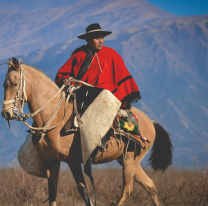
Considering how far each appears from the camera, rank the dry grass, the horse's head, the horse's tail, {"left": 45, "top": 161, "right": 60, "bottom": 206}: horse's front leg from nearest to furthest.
Answer: the horse's head
{"left": 45, "top": 161, "right": 60, "bottom": 206}: horse's front leg
the horse's tail
the dry grass

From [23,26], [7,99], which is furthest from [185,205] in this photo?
[23,26]

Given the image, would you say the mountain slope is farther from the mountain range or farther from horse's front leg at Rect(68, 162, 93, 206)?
horse's front leg at Rect(68, 162, 93, 206)

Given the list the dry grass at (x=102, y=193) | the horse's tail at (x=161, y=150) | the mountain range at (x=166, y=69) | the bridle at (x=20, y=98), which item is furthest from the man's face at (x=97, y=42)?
the mountain range at (x=166, y=69)

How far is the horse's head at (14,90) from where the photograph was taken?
11.6ft

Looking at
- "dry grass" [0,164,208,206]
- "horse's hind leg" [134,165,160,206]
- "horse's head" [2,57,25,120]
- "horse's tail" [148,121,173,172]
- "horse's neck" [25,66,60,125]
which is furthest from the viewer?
"dry grass" [0,164,208,206]

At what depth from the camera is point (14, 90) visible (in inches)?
143

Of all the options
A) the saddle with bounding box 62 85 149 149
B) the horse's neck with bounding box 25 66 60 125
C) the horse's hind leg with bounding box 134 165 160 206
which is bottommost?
the horse's hind leg with bounding box 134 165 160 206

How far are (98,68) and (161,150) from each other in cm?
224

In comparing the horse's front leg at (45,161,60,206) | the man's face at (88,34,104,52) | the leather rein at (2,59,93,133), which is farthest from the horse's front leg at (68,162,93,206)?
the man's face at (88,34,104,52)

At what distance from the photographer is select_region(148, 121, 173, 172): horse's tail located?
18.9 ft

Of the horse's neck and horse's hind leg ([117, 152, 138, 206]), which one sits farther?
horse's hind leg ([117, 152, 138, 206])

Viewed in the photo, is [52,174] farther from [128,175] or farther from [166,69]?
[166,69]

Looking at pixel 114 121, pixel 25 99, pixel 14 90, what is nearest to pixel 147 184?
pixel 114 121

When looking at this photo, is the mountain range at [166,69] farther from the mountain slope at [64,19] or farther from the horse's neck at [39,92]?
the horse's neck at [39,92]
